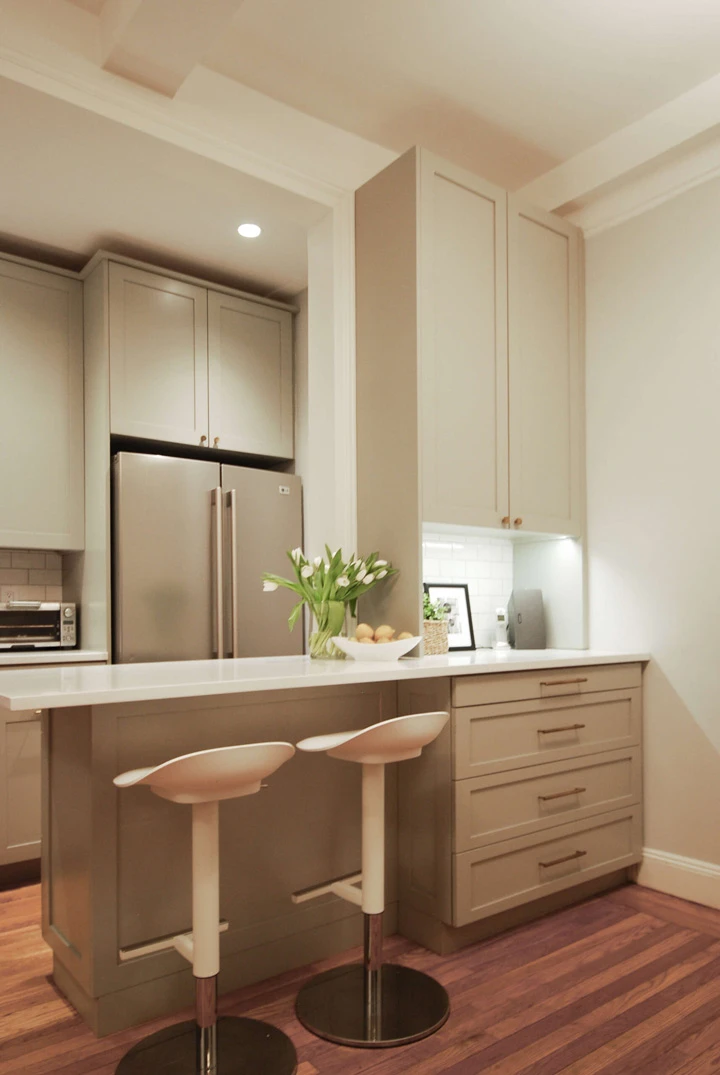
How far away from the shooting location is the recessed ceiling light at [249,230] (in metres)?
3.56

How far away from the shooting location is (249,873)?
7.47ft

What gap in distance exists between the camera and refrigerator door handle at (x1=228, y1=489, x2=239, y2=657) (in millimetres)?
3812

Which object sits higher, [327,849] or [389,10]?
[389,10]

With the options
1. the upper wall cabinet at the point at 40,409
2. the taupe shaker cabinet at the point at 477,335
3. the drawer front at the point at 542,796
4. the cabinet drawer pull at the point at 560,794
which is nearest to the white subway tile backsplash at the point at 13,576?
the upper wall cabinet at the point at 40,409

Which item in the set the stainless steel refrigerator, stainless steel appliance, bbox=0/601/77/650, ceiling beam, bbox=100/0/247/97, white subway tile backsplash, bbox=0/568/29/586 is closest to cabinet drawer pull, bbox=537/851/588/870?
the stainless steel refrigerator

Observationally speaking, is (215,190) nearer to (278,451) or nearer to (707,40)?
(278,451)

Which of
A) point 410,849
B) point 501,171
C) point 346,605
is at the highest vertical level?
point 501,171

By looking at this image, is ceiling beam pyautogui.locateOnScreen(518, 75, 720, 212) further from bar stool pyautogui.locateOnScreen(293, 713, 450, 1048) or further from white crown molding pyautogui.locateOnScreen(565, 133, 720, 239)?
bar stool pyautogui.locateOnScreen(293, 713, 450, 1048)

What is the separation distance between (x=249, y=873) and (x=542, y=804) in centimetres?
107

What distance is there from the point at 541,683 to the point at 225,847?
121 centimetres

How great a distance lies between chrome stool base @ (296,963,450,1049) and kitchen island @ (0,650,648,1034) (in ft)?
0.63

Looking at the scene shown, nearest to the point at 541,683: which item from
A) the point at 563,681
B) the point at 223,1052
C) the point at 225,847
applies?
the point at 563,681

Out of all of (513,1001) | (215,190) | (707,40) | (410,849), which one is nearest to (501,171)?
(707,40)

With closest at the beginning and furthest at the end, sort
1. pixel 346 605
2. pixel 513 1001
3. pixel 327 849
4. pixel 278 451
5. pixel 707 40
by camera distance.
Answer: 1. pixel 513 1001
2. pixel 327 849
3. pixel 707 40
4. pixel 346 605
5. pixel 278 451
